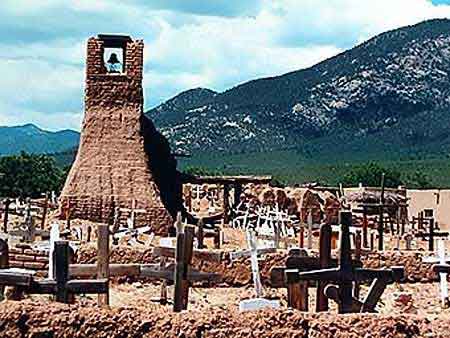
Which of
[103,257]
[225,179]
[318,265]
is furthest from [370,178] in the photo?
[318,265]

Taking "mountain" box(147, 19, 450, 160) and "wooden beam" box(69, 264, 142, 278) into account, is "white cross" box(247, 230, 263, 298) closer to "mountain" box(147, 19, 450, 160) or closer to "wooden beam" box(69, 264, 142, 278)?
"wooden beam" box(69, 264, 142, 278)

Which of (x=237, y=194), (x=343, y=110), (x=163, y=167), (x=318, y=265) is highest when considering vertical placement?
(x=343, y=110)

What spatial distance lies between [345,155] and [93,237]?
107m

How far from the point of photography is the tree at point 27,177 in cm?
6800

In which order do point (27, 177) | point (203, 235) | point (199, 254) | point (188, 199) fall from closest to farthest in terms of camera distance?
point (199, 254) → point (203, 235) → point (188, 199) → point (27, 177)

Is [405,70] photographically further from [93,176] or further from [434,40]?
[93,176]

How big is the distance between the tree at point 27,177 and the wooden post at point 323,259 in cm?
5488

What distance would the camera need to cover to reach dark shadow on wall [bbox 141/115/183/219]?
37.6 metres

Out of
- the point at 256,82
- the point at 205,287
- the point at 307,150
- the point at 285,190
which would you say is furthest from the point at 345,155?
the point at 205,287

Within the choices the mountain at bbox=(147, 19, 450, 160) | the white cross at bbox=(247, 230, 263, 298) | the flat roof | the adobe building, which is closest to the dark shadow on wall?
the adobe building

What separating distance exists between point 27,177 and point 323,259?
5949 cm

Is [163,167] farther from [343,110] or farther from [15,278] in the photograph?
[343,110]

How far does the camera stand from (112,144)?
3703 centimetres

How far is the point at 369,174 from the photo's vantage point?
296 feet
